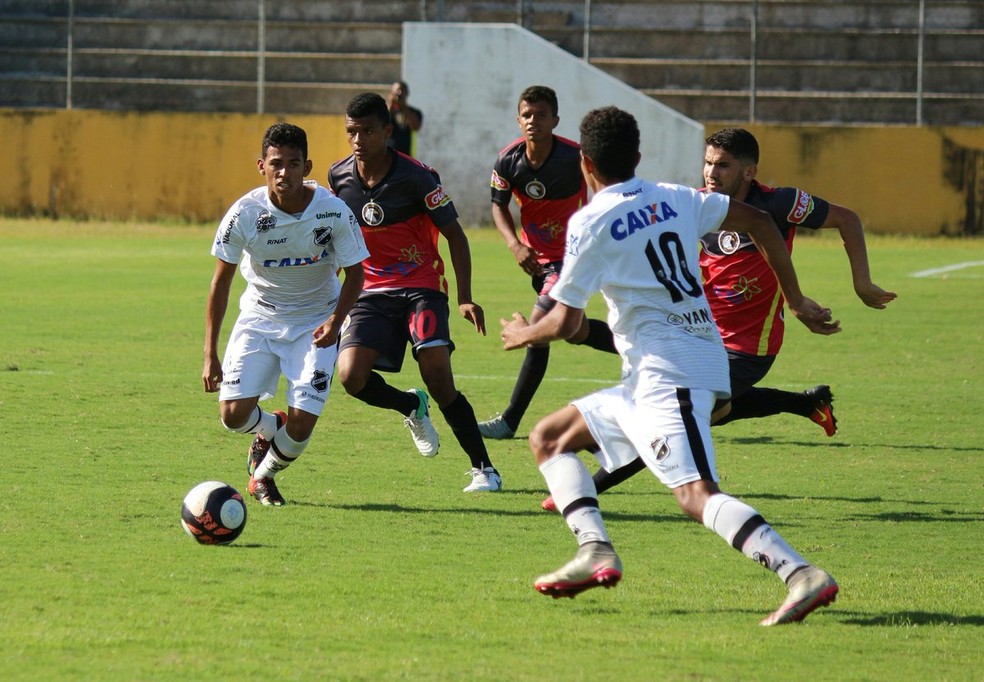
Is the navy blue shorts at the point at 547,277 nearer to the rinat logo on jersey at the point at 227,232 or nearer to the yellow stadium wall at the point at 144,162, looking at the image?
the rinat logo on jersey at the point at 227,232

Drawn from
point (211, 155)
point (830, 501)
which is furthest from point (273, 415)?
point (211, 155)

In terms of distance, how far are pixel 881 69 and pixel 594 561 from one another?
2140 cm

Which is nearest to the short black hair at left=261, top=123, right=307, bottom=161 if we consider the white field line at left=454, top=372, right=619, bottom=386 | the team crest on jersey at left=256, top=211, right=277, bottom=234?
the team crest on jersey at left=256, top=211, right=277, bottom=234

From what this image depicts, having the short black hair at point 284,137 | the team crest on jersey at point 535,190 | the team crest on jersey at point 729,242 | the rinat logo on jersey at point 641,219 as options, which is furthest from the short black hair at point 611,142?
the team crest on jersey at point 535,190

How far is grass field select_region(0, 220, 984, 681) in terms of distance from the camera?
4.46m

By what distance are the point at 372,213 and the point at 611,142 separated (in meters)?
2.90

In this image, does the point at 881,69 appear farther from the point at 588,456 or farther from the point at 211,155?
the point at 588,456

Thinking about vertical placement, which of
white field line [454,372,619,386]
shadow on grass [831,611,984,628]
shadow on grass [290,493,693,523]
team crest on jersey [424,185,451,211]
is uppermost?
team crest on jersey [424,185,451,211]

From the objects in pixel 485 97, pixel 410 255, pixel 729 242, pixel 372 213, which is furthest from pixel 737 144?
pixel 485 97

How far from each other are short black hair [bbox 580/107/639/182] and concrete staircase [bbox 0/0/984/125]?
1885 centimetres

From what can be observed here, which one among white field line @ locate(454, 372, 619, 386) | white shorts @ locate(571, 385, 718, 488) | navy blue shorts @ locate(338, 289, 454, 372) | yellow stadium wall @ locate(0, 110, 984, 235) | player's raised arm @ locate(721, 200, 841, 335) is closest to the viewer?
white shorts @ locate(571, 385, 718, 488)

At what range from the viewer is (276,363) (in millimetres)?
7059

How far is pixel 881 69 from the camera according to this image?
80.9 feet

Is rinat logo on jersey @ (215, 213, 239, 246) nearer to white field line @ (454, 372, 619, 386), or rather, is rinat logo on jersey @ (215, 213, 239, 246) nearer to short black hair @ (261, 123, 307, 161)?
short black hair @ (261, 123, 307, 161)
